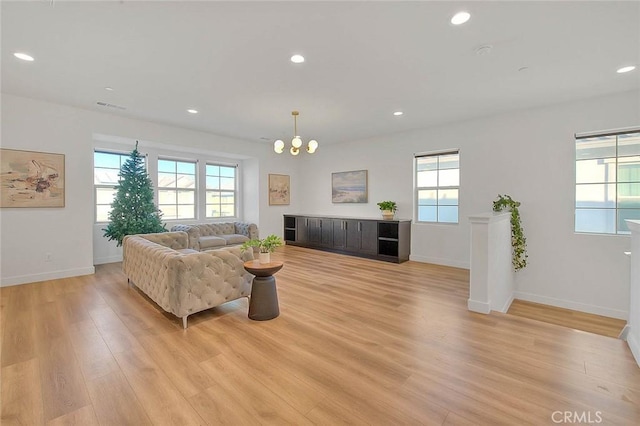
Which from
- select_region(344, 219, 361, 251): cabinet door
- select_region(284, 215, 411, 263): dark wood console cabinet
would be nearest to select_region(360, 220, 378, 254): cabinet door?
select_region(284, 215, 411, 263): dark wood console cabinet

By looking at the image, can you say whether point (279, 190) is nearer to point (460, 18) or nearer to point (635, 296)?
point (460, 18)

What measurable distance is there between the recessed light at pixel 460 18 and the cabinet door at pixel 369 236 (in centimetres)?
424

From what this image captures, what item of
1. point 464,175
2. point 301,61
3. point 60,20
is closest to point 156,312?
point 60,20

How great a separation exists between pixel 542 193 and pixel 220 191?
23.7ft

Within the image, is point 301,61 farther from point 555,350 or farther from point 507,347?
point 555,350

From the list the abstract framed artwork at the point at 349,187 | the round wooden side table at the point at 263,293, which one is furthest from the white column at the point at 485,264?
the abstract framed artwork at the point at 349,187

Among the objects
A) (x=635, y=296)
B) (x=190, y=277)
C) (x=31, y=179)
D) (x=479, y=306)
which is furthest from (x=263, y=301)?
(x=31, y=179)

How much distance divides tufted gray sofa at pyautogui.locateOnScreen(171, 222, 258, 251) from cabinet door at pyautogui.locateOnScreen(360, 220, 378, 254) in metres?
2.62

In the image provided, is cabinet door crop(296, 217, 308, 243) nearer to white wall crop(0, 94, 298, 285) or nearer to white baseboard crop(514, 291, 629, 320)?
white wall crop(0, 94, 298, 285)

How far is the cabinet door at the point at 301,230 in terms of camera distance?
782 cm

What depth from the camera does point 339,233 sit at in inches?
275

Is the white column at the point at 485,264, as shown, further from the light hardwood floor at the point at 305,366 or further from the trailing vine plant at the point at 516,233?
the trailing vine plant at the point at 516,233

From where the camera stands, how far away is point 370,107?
15.6ft

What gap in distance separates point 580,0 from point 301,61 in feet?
7.97
